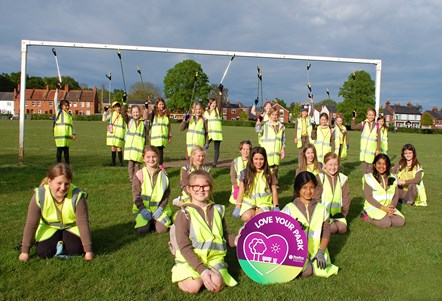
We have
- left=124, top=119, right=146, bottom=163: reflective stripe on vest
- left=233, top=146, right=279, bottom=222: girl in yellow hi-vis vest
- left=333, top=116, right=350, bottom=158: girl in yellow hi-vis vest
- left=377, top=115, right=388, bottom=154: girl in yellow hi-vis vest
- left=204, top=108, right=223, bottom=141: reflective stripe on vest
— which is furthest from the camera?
left=333, top=116, right=350, bottom=158: girl in yellow hi-vis vest

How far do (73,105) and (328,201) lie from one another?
123 metres

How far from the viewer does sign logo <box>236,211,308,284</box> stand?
4.40 metres

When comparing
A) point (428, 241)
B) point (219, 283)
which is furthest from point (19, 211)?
point (428, 241)

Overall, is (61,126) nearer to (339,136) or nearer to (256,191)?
(256,191)

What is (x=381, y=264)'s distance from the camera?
203 inches

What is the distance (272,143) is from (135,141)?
3.67m

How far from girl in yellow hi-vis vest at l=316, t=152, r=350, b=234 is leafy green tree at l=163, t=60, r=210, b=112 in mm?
64445

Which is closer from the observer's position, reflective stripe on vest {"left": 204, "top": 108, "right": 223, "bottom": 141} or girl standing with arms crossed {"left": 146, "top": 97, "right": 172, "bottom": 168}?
girl standing with arms crossed {"left": 146, "top": 97, "right": 172, "bottom": 168}

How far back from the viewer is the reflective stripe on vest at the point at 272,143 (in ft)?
32.9

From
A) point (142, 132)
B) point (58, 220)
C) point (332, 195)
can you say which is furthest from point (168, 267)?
point (142, 132)

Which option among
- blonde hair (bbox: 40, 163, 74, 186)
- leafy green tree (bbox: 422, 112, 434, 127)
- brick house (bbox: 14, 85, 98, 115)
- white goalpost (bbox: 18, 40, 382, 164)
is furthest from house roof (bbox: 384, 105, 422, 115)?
blonde hair (bbox: 40, 163, 74, 186)

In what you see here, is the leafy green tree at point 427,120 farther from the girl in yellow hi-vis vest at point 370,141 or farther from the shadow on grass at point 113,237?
the shadow on grass at point 113,237

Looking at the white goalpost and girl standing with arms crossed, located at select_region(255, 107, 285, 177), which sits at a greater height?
the white goalpost

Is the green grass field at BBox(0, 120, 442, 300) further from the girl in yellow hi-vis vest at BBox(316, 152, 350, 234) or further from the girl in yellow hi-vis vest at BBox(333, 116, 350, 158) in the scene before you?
the girl in yellow hi-vis vest at BBox(333, 116, 350, 158)
